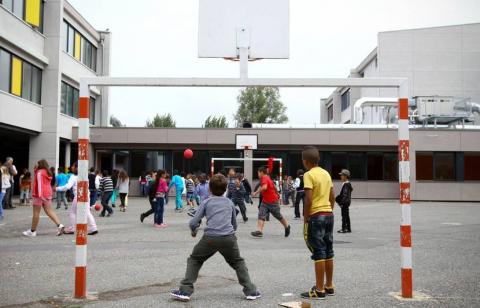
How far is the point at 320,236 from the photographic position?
641cm

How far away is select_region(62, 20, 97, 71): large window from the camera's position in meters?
31.3

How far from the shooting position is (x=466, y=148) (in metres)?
33.1

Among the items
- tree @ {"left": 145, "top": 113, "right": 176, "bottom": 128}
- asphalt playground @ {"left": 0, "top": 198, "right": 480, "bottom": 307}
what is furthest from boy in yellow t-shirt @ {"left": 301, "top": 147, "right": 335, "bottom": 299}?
tree @ {"left": 145, "top": 113, "right": 176, "bottom": 128}

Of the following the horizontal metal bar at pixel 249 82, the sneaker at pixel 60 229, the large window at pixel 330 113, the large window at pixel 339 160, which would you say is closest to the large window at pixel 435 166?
the large window at pixel 339 160

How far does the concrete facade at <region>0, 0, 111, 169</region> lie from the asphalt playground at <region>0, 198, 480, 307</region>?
1293 cm

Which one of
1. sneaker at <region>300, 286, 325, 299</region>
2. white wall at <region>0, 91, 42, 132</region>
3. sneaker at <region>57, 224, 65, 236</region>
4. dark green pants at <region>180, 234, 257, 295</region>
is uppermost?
white wall at <region>0, 91, 42, 132</region>

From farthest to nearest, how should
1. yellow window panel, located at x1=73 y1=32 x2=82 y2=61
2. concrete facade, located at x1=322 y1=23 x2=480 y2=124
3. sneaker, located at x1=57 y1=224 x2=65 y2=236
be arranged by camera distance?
concrete facade, located at x1=322 y1=23 x2=480 y2=124 → yellow window panel, located at x1=73 y1=32 x2=82 y2=61 → sneaker, located at x1=57 y1=224 x2=65 y2=236

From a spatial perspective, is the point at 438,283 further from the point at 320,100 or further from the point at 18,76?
the point at 320,100

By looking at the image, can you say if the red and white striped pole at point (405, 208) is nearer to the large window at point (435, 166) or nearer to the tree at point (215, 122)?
the large window at point (435, 166)

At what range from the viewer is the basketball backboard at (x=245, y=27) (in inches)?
262

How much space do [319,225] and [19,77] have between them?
76.9 feet

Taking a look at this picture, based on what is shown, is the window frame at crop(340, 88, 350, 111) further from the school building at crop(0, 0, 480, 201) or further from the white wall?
the white wall

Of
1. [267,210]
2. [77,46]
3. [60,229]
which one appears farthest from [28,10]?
[267,210]

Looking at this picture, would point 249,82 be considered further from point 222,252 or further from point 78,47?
point 78,47
